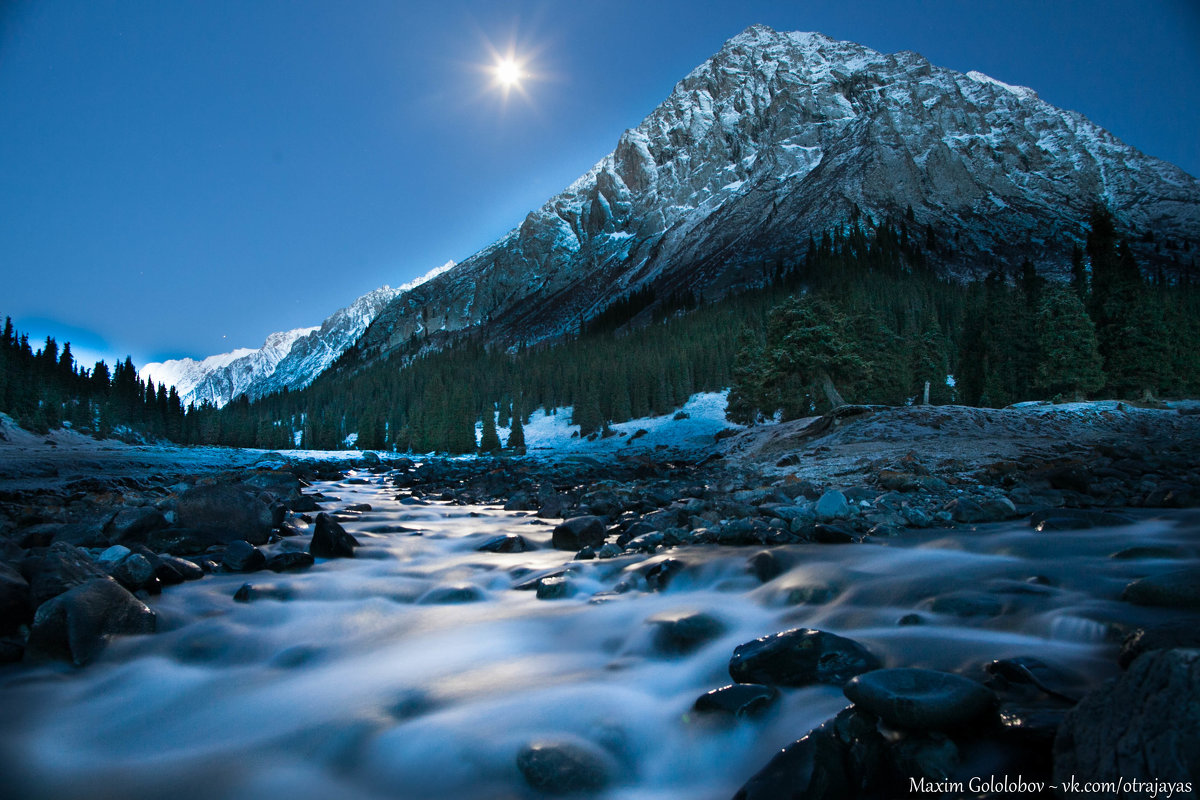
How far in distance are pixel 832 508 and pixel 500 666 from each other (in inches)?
254

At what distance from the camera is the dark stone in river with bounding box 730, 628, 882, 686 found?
152 inches

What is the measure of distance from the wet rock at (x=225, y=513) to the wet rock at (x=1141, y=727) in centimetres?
1166

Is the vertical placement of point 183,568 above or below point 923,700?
below

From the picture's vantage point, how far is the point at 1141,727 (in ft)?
6.55

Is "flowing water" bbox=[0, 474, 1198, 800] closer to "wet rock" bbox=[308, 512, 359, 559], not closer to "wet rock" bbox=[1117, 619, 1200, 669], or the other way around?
"wet rock" bbox=[1117, 619, 1200, 669]

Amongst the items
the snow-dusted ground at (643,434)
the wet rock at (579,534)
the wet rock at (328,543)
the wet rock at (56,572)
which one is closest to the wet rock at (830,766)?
the wet rock at (579,534)

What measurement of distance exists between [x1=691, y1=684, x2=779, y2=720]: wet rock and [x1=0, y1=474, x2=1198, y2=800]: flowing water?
0.26ft

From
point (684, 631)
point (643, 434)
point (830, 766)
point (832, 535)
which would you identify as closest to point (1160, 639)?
point (830, 766)

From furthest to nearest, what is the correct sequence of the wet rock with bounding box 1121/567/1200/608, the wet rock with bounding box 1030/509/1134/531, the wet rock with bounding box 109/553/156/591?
the wet rock with bounding box 1030/509/1134/531 < the wet rock with bounding box 109/553/156/591 < the wet rock with bounding box 1121/567/1200/608

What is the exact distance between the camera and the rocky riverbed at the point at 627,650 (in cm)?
268

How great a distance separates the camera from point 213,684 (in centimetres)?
527

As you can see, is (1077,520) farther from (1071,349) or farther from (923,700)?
(1071,349)

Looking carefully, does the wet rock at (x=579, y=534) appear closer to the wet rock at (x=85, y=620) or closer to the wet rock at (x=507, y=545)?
the wet rock at (x=507, y=545)

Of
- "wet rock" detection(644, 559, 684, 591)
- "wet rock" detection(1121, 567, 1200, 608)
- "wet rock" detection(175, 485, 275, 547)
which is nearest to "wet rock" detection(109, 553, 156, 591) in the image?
"wet rock" detection(175, 485, 275, 547)
